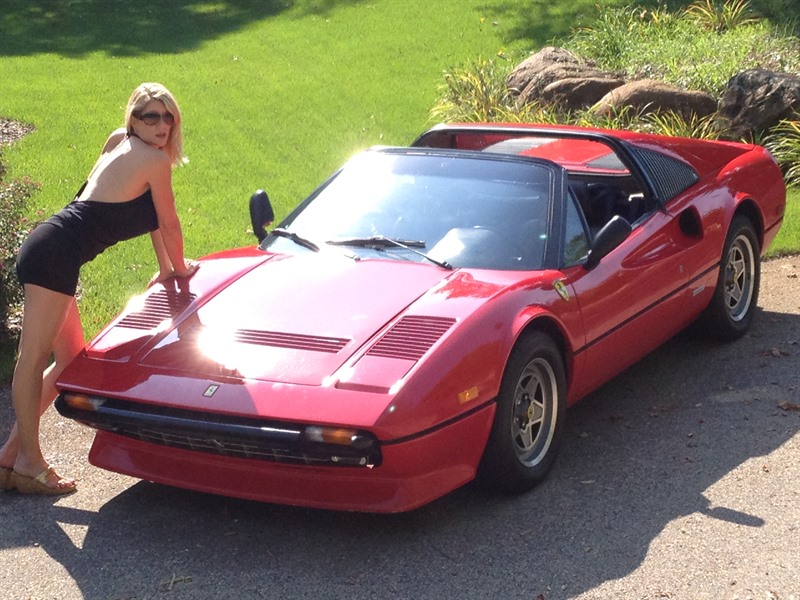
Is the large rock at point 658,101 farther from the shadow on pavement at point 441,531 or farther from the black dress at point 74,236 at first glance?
the black dress at point 74,236

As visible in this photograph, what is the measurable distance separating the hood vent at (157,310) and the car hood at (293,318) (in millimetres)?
87

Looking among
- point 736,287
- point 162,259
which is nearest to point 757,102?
point 736,287

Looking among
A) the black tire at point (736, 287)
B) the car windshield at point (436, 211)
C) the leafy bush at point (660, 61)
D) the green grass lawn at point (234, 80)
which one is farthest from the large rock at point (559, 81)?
the car windshield at point (436, 211)

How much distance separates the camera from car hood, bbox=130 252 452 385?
4.57 m

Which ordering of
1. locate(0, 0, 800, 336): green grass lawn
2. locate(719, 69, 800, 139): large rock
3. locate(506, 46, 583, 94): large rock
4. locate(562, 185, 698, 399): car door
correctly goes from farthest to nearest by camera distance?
1. locate(506, 46, 583, 94): large rock
2. locate(719, 69, 800, 139): large rock
3. locate(0, 0, 800, 336): green grass lawn
4. locate(562, 185, 698, 399): car door

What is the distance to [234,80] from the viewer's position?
57.0 ft

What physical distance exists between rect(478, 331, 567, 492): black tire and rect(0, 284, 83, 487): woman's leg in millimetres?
1917

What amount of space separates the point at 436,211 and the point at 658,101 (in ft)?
24.0

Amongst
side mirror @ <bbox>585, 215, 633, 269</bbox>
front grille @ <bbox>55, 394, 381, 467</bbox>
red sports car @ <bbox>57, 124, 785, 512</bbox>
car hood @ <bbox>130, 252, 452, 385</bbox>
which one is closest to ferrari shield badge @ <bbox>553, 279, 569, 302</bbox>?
red sports car @ <bbox>57, 124, 785, 512</bbox>

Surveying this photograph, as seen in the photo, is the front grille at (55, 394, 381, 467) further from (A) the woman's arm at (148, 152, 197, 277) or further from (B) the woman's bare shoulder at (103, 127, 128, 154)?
(B) the woman's bare shoulder at (103, 127, 128, 154)

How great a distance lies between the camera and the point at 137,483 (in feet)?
17.2

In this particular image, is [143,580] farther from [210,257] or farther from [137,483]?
[210,257]

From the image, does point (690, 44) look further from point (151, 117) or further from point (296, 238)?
point (151, 117)

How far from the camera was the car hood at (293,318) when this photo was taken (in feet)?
15.0
